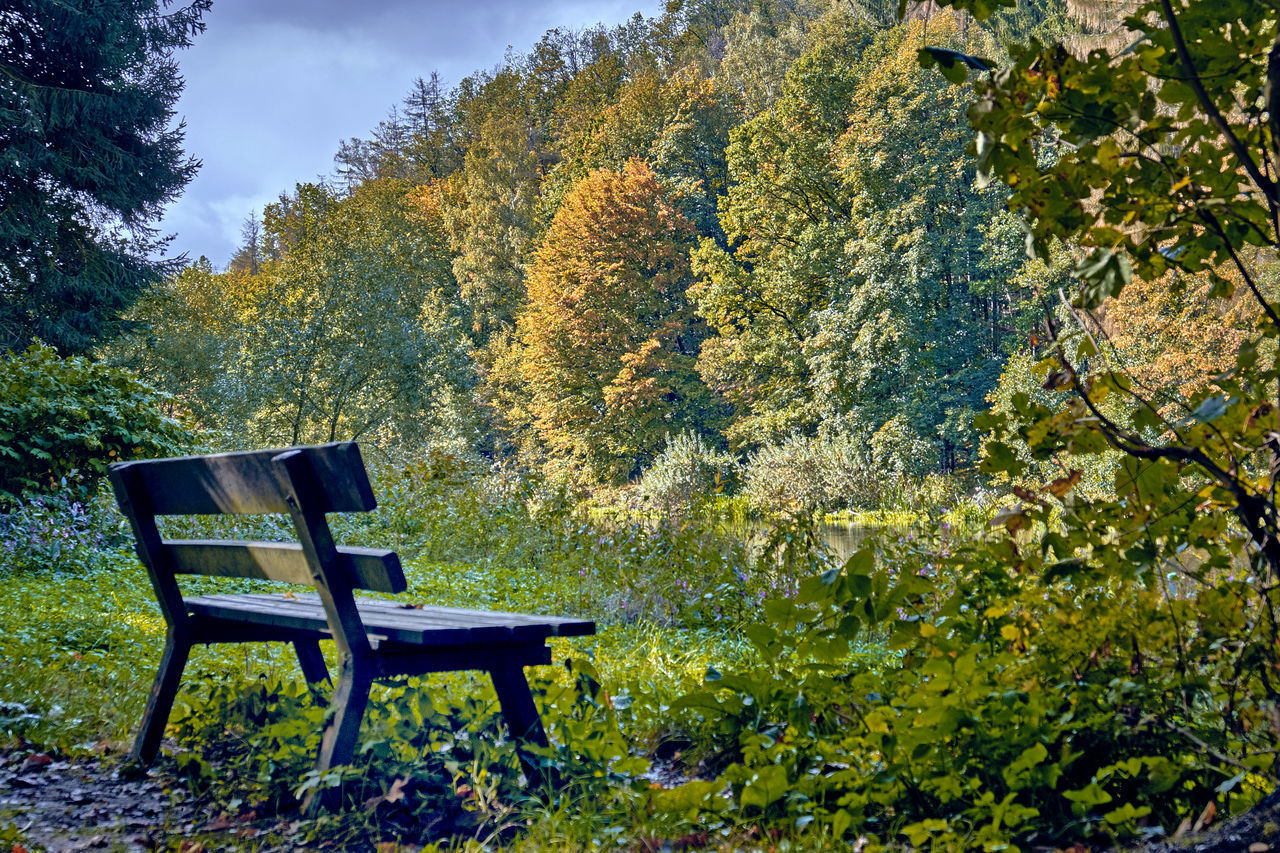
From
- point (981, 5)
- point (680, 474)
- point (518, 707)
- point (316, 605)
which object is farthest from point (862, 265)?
point (981, 5)

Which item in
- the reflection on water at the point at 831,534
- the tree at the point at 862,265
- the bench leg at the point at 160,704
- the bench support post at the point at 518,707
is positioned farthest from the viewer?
the tree at the point at 862,265

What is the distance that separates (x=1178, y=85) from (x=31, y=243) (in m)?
20.4

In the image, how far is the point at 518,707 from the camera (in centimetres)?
253

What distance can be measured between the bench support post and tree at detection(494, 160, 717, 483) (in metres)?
26.7

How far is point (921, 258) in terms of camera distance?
23.5 meters

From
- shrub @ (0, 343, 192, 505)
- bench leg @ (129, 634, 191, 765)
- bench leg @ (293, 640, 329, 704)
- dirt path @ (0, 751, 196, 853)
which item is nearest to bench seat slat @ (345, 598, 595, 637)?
bench leg @ (293, 640, 329, 704)

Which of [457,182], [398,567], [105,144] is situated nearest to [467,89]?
[457,182]

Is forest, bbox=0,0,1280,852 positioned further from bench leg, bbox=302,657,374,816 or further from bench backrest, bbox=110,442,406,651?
bench backrest, bbox=110,442,406,651

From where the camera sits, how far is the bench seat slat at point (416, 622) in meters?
2.14

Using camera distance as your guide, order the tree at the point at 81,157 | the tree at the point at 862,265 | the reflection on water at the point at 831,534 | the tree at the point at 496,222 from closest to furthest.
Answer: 1. the reflection on water at the point at 831,534
2. the tree at the point at 81,157
3. the tree at the point at 862,265
4. the tree at the point at 496,222

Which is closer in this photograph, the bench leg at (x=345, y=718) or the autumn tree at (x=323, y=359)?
→ the bench leg at (x=345, y=718)

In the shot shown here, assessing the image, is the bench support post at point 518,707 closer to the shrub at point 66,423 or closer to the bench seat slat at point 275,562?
the bench seat slat at point 275,562

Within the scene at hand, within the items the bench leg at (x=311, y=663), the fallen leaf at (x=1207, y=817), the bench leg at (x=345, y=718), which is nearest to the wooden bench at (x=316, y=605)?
the bench leg at (x=345, y=718)

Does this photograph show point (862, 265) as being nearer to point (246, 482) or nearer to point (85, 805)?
point (246, 482)
